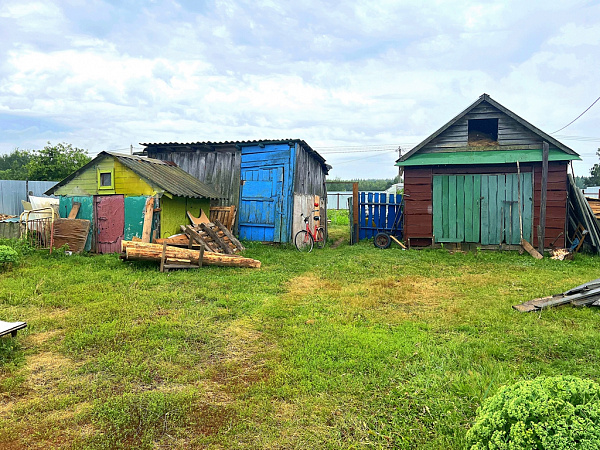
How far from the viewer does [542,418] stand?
85.7 inches

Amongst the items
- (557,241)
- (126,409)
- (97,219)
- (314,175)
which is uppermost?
(314,175)

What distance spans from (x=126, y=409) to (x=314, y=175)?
13.4m

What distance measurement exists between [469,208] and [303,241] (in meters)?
5.79

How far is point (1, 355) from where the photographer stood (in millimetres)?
4324

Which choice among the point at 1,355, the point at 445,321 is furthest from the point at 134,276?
the point at 445,321

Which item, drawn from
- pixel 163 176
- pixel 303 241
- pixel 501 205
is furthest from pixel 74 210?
pixel 501 205

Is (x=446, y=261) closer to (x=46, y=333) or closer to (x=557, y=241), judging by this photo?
(x=557, y=241)

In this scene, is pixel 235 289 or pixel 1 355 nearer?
pixel 1 355

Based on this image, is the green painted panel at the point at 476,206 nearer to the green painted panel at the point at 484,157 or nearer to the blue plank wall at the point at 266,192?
the green painted panel at the point at 484,157

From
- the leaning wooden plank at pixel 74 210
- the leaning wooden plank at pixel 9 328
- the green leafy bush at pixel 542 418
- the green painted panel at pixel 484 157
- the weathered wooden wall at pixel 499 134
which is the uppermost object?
the weathered wooden wall at pixel 499 134

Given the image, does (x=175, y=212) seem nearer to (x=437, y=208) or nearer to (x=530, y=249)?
(x=437, y=208)

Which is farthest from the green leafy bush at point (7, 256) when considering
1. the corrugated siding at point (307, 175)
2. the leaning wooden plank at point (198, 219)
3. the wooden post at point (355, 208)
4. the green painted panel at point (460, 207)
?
the green painted panel at point (460, 207)

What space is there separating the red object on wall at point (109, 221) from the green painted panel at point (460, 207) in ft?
35.0

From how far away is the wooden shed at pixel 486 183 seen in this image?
38.4 feet
